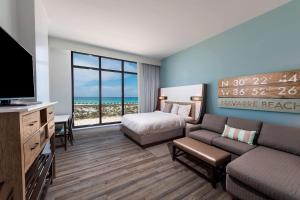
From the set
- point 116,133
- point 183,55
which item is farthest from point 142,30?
point 116,133

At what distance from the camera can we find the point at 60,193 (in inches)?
66.0

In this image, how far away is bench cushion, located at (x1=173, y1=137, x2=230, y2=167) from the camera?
185 cm

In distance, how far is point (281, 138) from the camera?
6.49 ft

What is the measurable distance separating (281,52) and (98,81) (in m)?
4.80

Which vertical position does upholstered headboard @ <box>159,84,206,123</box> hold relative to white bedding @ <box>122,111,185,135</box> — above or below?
above

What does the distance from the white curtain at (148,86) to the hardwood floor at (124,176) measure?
7.97 feet

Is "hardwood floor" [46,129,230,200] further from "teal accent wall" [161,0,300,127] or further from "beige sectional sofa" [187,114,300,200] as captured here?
"teal accent wall" [161,0,300,127]

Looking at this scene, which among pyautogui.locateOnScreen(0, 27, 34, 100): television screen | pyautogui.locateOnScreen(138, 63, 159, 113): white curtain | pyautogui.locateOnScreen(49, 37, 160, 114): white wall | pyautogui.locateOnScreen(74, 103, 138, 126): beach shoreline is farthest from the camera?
pyautogui.locateOnScreen(138, 63, 159, 113): white curtain

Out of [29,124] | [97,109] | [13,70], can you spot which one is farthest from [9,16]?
[97,109]

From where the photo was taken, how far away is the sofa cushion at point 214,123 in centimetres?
284

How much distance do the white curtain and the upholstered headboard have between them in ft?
2.01

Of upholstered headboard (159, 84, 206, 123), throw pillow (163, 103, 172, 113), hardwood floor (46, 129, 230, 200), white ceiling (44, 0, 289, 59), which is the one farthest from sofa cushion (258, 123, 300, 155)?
throw pillow (163, 103, 172, 113)

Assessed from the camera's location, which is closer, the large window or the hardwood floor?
the hardwood floor

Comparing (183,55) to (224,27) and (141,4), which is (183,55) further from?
(141,4)
